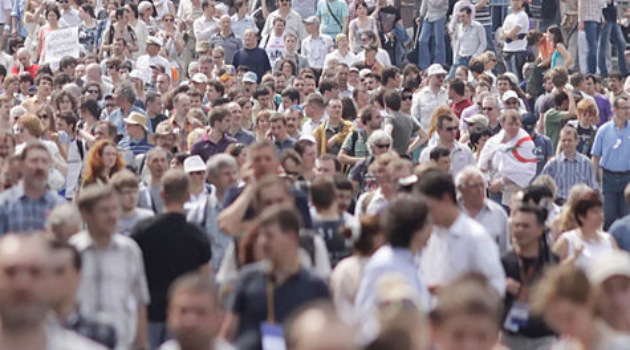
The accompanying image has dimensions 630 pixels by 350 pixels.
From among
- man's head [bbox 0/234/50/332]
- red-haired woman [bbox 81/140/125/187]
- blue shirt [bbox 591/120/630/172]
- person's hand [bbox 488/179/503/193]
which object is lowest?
blue shirt [bbox 591/120/630/172]

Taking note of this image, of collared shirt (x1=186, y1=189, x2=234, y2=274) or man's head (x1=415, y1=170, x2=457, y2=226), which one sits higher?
man's head (x1=415, y1=170, x2=457, y2=226)

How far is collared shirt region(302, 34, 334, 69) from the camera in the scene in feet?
86.7

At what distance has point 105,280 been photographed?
9297 mm

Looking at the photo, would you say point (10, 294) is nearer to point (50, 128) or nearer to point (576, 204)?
point (576, 204)

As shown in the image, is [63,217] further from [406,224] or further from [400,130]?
[400,130]

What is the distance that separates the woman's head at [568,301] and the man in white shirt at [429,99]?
13.7 meters

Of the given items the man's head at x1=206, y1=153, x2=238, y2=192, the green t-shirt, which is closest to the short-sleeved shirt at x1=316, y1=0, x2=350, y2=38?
the green t-shirt

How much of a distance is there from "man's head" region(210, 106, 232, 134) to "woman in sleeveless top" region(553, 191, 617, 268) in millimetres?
5930

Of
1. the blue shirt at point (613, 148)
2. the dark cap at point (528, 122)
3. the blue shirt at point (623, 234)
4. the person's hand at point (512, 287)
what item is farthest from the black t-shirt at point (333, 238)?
the dark cap at point (528, 122)

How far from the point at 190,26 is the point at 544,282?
22241 millimetres

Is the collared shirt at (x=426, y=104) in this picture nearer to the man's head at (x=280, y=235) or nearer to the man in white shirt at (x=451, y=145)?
the man in white shirt at (x=451, y=145)

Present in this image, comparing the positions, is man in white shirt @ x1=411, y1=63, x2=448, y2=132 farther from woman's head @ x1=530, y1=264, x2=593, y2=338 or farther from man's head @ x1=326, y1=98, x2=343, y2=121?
woman's head @ x1=530, y1=264, x2=593, y2=338

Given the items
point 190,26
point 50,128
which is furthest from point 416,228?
point 190,26

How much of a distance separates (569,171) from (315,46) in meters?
10.2
